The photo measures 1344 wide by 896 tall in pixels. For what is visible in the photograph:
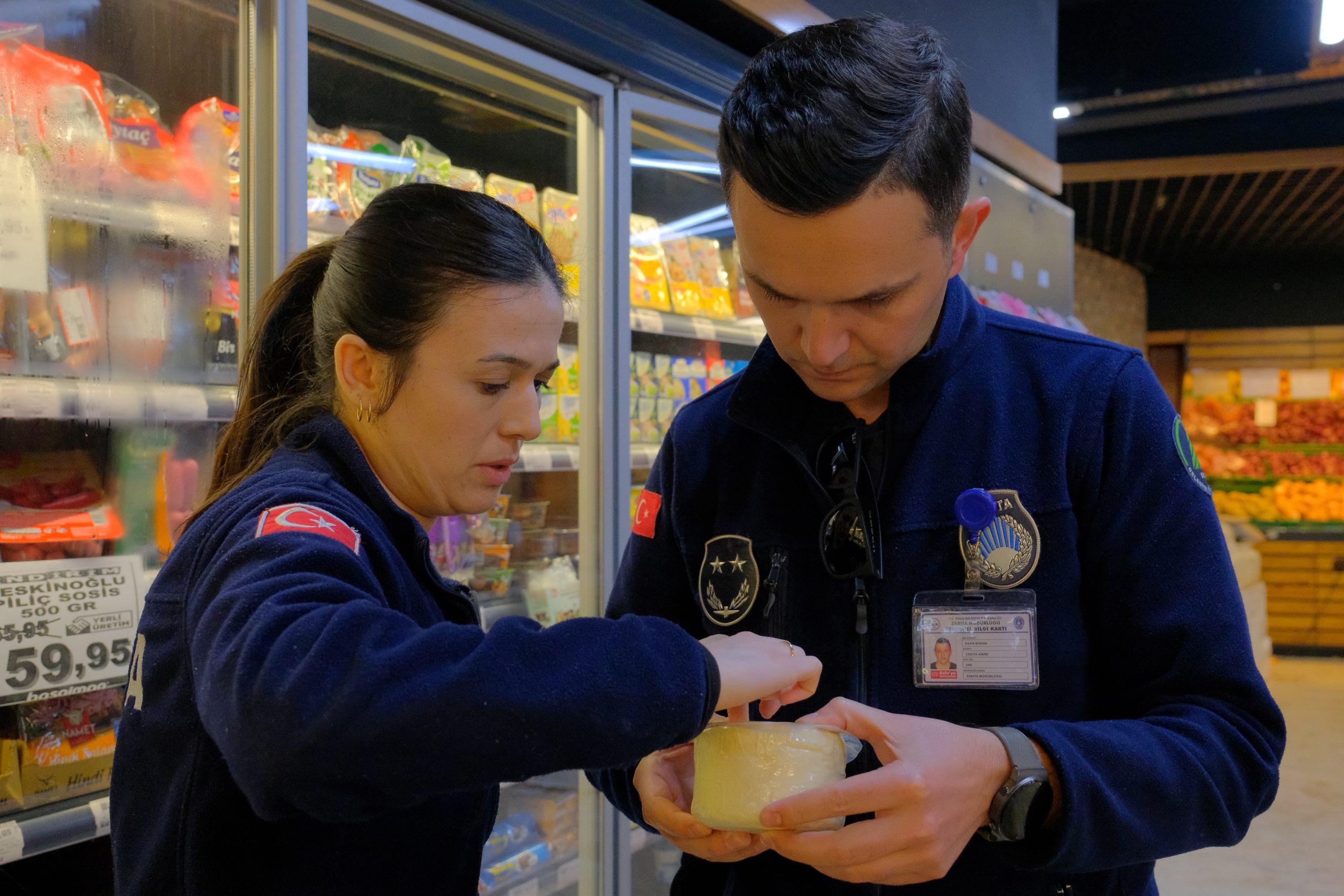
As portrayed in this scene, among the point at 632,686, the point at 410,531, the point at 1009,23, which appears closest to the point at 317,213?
the point at 410,531

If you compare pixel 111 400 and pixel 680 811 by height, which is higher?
pixel 111 400

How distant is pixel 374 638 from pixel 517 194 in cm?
194

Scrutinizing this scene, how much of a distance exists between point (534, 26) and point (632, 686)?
5.43 ft

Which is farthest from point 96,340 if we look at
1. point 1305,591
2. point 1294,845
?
point 1305,591

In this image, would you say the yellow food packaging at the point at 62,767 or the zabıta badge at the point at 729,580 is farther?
the yellow food packaging at the point at 62,767

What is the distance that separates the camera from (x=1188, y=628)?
3.18 feet

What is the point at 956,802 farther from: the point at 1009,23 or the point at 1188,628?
the point at 1009,23

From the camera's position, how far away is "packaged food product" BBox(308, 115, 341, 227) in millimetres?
2064

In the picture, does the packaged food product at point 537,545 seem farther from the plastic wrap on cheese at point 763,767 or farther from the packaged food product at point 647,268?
the plastic wrap on cheese at point 763,767

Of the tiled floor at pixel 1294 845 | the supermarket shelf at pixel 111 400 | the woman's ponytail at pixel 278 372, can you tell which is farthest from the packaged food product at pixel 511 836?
the tiled floor at pixel 1294 845

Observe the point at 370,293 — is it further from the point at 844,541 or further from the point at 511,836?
the point at 511,836

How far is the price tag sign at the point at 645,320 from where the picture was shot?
253cm

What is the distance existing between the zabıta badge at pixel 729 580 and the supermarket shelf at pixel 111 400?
2.63 feet

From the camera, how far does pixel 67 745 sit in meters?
1.71
